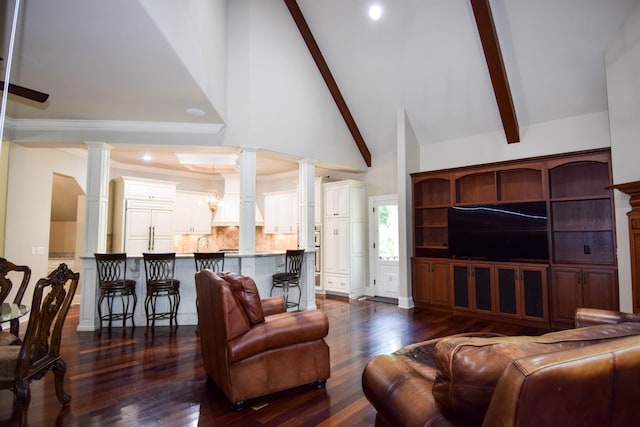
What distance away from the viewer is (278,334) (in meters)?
2.76

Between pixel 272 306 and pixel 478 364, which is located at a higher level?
pixel 478 364

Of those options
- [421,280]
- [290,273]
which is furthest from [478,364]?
[421,280]

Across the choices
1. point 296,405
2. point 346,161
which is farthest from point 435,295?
point 296,405

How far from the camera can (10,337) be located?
290 centimetres

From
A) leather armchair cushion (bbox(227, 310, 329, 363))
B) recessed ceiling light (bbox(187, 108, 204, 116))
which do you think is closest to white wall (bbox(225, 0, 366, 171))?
recessed ceiling light (bbox(187, 108, 204, 116))

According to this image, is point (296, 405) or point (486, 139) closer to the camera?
point (296, 405)

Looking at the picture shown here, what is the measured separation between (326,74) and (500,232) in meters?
4.22

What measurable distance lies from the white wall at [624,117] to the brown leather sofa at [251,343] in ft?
12.8

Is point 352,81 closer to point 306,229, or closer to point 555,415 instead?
point 306,229

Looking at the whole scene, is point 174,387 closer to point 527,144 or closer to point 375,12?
point 375,12

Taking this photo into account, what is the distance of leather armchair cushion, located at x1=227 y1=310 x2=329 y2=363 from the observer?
261cm

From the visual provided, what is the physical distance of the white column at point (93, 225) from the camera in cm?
478

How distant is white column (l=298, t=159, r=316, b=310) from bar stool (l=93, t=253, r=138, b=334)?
269cm

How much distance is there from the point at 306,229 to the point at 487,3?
418 centimetres
